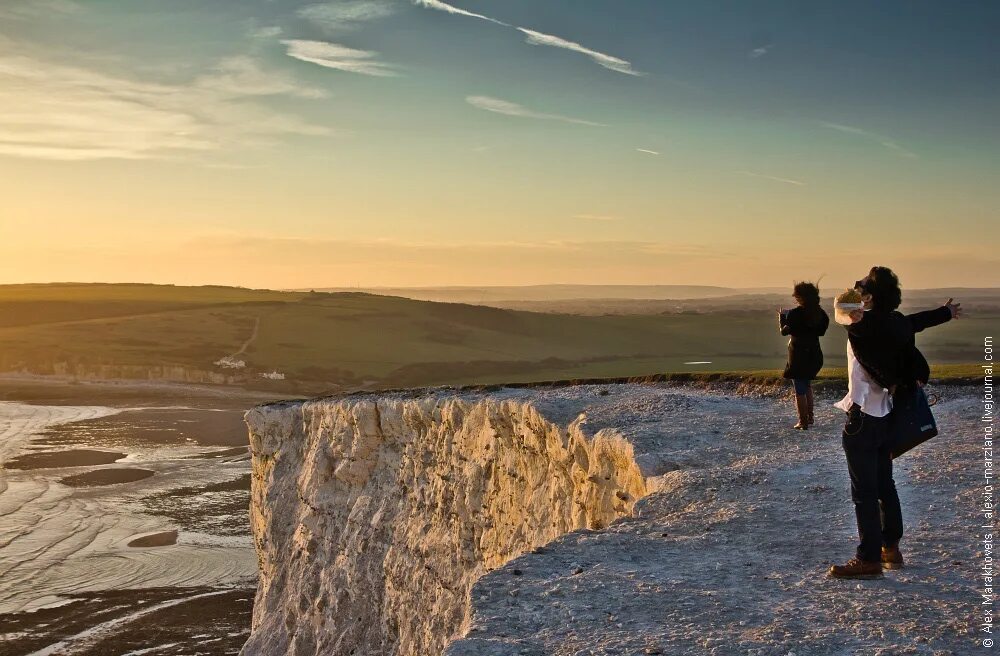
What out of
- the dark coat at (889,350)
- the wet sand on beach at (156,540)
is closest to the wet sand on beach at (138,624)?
the wet sand on beach at (156,540)

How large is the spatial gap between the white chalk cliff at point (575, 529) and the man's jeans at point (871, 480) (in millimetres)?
471

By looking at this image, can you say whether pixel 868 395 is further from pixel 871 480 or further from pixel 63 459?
pixel 63 459

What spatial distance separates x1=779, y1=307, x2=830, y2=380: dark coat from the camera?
46.7 feet

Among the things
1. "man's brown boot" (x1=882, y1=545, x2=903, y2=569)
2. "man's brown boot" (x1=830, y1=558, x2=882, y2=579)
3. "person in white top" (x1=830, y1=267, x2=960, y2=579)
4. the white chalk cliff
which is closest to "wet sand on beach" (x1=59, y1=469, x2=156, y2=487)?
the white chalk cliff

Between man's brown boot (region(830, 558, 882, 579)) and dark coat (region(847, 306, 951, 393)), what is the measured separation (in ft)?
5.57

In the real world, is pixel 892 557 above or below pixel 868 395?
below

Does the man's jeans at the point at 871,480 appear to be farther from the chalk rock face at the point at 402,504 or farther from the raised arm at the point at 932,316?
the chalk rock face at the point at 402,504

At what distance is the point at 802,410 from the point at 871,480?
816 centimetres

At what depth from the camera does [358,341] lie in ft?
367

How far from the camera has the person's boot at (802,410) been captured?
1574 centimetres

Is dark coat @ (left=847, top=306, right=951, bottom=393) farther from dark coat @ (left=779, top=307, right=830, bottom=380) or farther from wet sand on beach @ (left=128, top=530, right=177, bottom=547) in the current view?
wet sand on beach @ (left=128, top=530, right=177, bottom=547)

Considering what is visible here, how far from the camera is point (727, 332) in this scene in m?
118

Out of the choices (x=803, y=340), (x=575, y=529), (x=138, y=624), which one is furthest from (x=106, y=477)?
(x=803, y=340)

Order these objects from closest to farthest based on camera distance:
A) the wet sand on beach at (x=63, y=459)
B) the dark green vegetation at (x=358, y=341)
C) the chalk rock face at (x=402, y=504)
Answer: the chalk rock face at (x=402, y=504) → the wet sand on beach at (x=63, y=459) → the dark green vegetation at (x=358, y=341)
